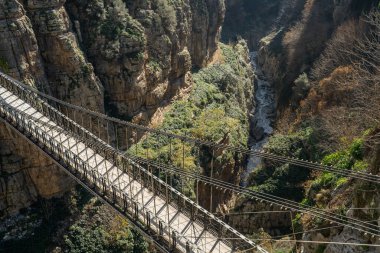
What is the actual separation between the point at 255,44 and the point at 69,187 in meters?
66.0

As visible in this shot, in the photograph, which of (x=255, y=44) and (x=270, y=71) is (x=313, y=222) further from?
(x=255, y=44)

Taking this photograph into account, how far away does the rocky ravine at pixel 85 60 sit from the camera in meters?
29.9

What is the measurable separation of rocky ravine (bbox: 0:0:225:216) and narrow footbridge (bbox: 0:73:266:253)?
12.9 ft

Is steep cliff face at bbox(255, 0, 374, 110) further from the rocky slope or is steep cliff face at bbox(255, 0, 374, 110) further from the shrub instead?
the shrub

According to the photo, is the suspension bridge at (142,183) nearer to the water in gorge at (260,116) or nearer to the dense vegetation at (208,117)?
the dense vegetation at (208,117)

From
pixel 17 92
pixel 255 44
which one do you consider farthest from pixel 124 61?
pixel 255 44

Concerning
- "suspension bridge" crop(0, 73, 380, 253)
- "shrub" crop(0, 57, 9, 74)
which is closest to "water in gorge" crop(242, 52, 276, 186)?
"suspension bridge" crop(0, 73, 380, 253)

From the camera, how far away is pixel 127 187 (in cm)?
2184

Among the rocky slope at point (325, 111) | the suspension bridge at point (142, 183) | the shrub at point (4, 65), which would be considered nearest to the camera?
the rocky slope at point (325, 111)

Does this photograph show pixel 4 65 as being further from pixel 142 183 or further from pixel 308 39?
pixel 308 39

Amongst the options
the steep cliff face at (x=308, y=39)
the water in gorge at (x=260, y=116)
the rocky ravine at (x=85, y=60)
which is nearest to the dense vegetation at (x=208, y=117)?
the water in gorge at (x=260, y=116)

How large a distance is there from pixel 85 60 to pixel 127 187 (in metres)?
16.9

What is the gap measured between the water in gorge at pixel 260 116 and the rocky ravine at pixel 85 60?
516 inches

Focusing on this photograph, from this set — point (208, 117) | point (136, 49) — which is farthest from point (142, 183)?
point (208, 117)
